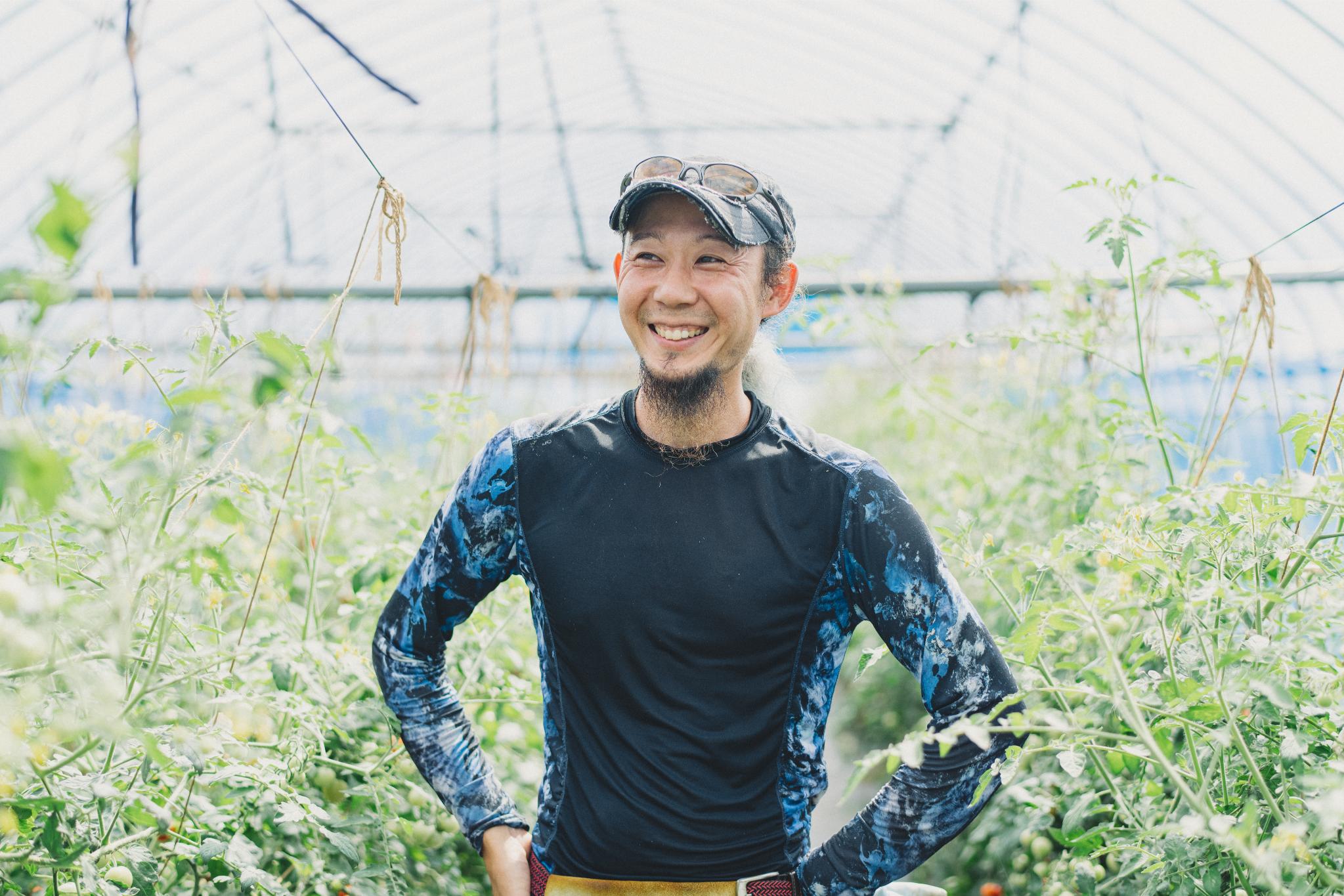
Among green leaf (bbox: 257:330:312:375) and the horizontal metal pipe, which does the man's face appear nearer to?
green leaf (bbox: 257:330:312:375)

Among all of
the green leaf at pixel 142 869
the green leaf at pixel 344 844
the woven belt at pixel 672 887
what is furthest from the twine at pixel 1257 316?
the green leaf at pixel 142 869

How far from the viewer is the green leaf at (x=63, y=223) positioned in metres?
0.70

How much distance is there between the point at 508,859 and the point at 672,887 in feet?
0.90

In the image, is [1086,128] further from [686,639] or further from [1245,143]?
[686,639]

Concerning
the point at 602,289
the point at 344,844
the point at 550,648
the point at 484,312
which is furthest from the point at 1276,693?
the point at 602,289

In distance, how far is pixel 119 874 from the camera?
1.30 metres

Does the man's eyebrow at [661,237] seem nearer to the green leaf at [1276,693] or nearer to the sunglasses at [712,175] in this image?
the sunglasses at [712,175]

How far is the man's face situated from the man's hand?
2.41 feet

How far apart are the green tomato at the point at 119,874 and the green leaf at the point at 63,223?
3.02 ft

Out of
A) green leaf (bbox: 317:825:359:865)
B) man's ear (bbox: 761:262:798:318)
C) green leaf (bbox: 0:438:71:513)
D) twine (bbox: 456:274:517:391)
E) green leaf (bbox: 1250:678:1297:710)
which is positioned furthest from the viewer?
twine (bbox: 456:274:517:391)

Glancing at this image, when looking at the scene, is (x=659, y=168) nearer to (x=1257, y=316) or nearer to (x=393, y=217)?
(x=393, y=217)

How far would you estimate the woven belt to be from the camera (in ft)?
4.74

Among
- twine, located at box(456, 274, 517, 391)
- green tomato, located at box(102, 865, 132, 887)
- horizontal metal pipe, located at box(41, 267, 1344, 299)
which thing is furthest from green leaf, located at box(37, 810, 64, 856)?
horizontal metal pipe, located at box(41, 267, 1344, 299)

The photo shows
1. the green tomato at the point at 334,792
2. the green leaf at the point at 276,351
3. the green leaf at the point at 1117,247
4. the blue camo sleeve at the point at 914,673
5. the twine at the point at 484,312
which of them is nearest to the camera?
the green leaf at the point at 276,351
